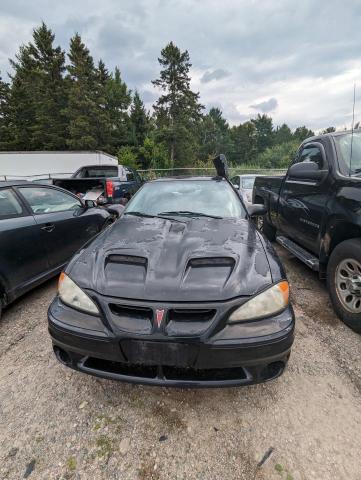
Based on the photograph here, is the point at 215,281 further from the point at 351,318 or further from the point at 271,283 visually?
the point at 351,318

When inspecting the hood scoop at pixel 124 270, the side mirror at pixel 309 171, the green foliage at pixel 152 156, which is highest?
the side mirror at pixel 309 171

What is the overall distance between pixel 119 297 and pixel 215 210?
1.53 m

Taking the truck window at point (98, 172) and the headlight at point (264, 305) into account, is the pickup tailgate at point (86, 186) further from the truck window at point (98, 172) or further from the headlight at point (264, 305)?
the headlight at point (264, 305)

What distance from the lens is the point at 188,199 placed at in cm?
303

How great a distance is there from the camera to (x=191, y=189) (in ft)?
10.5

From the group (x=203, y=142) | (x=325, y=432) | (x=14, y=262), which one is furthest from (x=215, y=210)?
(x=203, y=142)

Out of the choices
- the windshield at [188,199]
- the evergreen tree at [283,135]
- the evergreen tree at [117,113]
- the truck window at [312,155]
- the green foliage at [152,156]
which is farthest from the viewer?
the evergreen tree at [283,135]

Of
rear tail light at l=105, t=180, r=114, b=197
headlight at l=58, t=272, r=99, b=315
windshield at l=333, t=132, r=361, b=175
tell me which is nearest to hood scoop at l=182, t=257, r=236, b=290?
headlight at l=58, t=272, r=99, b=315

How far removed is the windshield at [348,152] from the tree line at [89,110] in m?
23.9

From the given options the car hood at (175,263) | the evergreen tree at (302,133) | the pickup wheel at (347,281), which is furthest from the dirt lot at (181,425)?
the evergreen tree at (302,133)

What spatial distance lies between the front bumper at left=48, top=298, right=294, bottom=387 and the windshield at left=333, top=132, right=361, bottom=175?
Result: 2059mm

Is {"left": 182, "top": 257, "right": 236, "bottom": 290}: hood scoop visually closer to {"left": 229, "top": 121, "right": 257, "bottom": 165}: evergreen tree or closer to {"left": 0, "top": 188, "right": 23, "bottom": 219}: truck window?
{"left": 0, "top": 188, "right": 23, "bottom": 219}: truck window

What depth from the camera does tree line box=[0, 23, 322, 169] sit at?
2939 cm

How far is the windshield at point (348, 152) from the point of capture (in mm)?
2906
